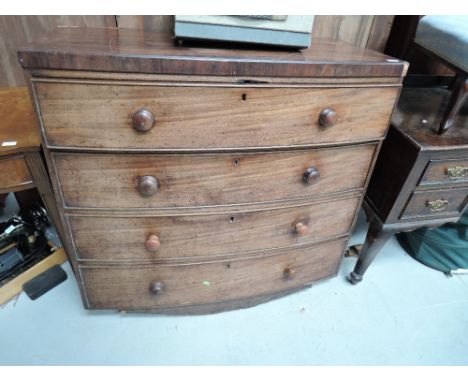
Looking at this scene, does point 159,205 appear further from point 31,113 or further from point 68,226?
point 31,113

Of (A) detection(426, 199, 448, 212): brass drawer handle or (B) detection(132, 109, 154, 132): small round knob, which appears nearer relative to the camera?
(B) detection(132, 109, 154, 132): small round knob

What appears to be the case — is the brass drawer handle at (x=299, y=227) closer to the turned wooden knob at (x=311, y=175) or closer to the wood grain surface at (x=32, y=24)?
the turned wooden knob at (x=311, y=175)

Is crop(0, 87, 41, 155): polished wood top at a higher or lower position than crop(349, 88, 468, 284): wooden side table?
higher

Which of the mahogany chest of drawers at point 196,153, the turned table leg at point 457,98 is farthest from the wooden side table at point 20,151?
the turned table leg at point 457,98

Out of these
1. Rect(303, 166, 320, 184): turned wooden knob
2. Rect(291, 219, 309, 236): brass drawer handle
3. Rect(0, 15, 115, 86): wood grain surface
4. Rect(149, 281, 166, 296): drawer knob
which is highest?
Rect(0, 15, 115, 86): wood grain surface

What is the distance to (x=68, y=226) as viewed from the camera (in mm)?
856

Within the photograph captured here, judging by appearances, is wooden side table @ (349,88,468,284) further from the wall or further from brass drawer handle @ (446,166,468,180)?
the wall

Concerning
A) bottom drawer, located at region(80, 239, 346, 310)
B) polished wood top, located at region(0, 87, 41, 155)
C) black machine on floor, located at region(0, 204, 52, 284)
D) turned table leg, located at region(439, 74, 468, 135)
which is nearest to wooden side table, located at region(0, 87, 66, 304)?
polished wood top, located at region(0, 87, 41, 155)

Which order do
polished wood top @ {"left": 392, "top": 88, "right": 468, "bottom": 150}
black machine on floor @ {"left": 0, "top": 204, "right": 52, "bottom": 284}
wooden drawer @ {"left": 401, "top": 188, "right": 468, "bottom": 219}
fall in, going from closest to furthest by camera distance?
polished wood top @ {"left": 392, "top": 88, "right": 468, "bottom": 150}, wooden drawer @ {"left": 401, "top": 188, "right": 468, "bottom": 219}, black machine on floor @ {"left": 0, "top": 204, "right": 52, "bottom": 284}

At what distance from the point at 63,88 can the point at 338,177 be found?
0.74 m

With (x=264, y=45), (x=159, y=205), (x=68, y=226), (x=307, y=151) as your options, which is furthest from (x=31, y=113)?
(x=307, y=151)

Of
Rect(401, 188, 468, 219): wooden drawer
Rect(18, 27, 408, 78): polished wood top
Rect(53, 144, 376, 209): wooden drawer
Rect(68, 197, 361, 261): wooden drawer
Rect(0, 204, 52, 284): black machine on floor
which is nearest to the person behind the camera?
Rect(18, 27, 408, 78): polished wood top

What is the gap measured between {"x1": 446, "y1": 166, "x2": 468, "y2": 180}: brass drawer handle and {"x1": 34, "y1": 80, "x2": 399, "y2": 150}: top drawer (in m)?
0.38

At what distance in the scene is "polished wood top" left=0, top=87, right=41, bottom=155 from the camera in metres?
0.81
